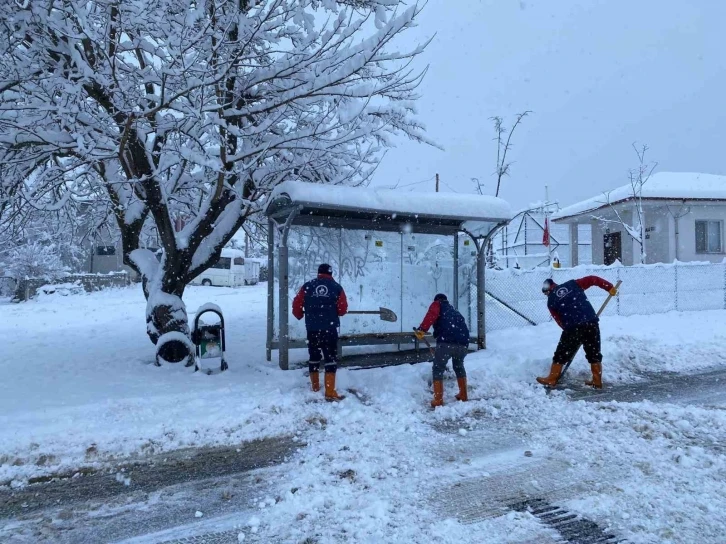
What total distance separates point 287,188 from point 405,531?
4954mm

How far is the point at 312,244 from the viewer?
8.34 meters

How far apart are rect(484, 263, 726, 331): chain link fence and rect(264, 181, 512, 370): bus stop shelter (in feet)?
2.67

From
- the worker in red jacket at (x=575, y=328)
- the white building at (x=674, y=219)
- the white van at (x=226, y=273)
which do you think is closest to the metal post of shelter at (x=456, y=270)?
the worker in red jacket at (x=575, y=328)

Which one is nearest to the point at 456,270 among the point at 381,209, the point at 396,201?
the point at 396,201

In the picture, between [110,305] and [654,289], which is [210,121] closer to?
[654,289]

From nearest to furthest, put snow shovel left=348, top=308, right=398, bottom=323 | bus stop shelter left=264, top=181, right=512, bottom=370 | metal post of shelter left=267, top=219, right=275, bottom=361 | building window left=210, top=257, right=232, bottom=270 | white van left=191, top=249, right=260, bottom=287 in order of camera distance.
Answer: bus stop shelter left=264, top=181, right=512, bottom=370 < metal post of shelter left=267, top=219, right=275, bottom=361 < snow shovel left=348, top=308, right=398, bottom=323 < building window left=210, top=257, right=232, bottom=270 < white van left=191, top=249, right=260, bottom=287

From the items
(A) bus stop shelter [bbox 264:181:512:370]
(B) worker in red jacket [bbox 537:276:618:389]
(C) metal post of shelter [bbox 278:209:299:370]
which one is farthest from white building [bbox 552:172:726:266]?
(C) metal post of shelter [bbox 278:209:299:370]

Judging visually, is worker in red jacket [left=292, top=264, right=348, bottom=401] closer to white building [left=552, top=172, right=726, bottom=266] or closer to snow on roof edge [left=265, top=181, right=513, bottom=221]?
snow on roof edge [left=265, top=181, right=513, bottom=221]

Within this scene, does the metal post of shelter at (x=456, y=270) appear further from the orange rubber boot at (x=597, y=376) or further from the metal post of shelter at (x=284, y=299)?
the metal post of shelter at (x=284, y=299)

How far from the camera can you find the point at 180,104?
19.9 ft

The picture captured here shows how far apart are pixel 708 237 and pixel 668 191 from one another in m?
2.29

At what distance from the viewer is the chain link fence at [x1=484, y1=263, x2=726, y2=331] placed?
36.8ft

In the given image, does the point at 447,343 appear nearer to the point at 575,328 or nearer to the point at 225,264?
the point at 575,328

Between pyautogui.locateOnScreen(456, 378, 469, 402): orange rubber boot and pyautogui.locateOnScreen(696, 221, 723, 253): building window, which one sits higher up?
pyautogui.locateOnScreen(696, 221, 723, 253): building window
